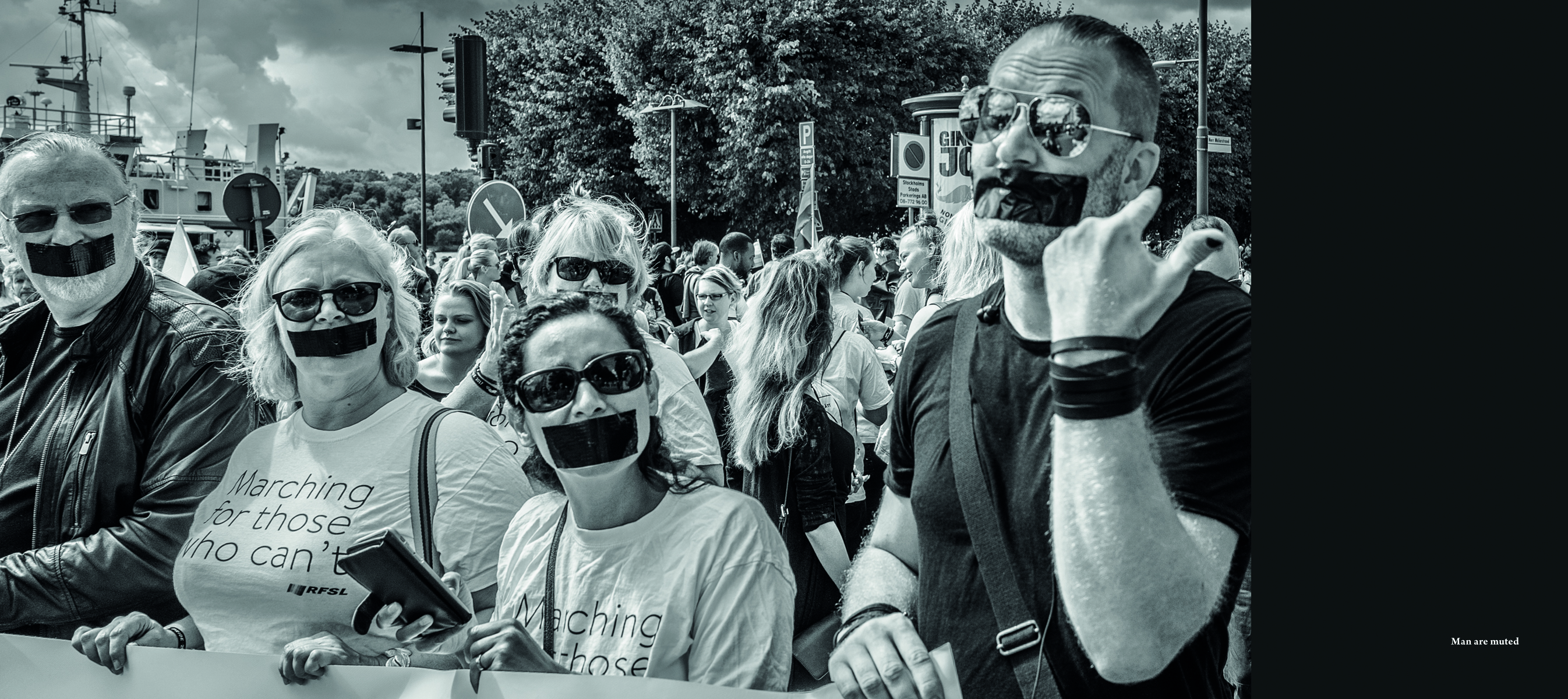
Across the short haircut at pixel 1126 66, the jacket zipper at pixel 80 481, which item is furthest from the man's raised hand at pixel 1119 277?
the jacket zipper at pixel 80 481

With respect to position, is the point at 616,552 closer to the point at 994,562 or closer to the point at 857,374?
the point at 994,562

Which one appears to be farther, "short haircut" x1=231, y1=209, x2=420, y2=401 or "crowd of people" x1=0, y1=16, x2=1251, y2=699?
"short haircut" x1=231, y1=209, x2=420, y2=401

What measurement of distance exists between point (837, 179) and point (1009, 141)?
2256 cm

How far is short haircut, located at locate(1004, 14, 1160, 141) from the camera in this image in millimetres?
1744

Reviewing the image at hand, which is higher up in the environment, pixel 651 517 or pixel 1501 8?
pixel 1501 8

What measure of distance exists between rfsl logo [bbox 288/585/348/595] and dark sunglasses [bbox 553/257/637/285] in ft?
5.86

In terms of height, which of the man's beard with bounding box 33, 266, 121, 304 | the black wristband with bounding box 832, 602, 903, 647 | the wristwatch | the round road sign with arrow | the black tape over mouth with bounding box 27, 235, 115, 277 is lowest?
the wristwatch

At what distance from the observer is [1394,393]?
190 centimetres

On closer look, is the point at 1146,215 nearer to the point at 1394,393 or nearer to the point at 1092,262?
the point at 1092,262

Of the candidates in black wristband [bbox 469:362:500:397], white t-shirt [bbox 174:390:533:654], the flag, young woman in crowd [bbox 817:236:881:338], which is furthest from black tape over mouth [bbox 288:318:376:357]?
the flag

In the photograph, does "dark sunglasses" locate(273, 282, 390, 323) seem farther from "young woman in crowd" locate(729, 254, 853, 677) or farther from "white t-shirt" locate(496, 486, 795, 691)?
"young woman in crowd" locate(729, 254, 853, 677)

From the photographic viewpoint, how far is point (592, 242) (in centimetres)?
405

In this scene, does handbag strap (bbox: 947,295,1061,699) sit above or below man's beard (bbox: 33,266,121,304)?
below

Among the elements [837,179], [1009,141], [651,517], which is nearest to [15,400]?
[651,517]
